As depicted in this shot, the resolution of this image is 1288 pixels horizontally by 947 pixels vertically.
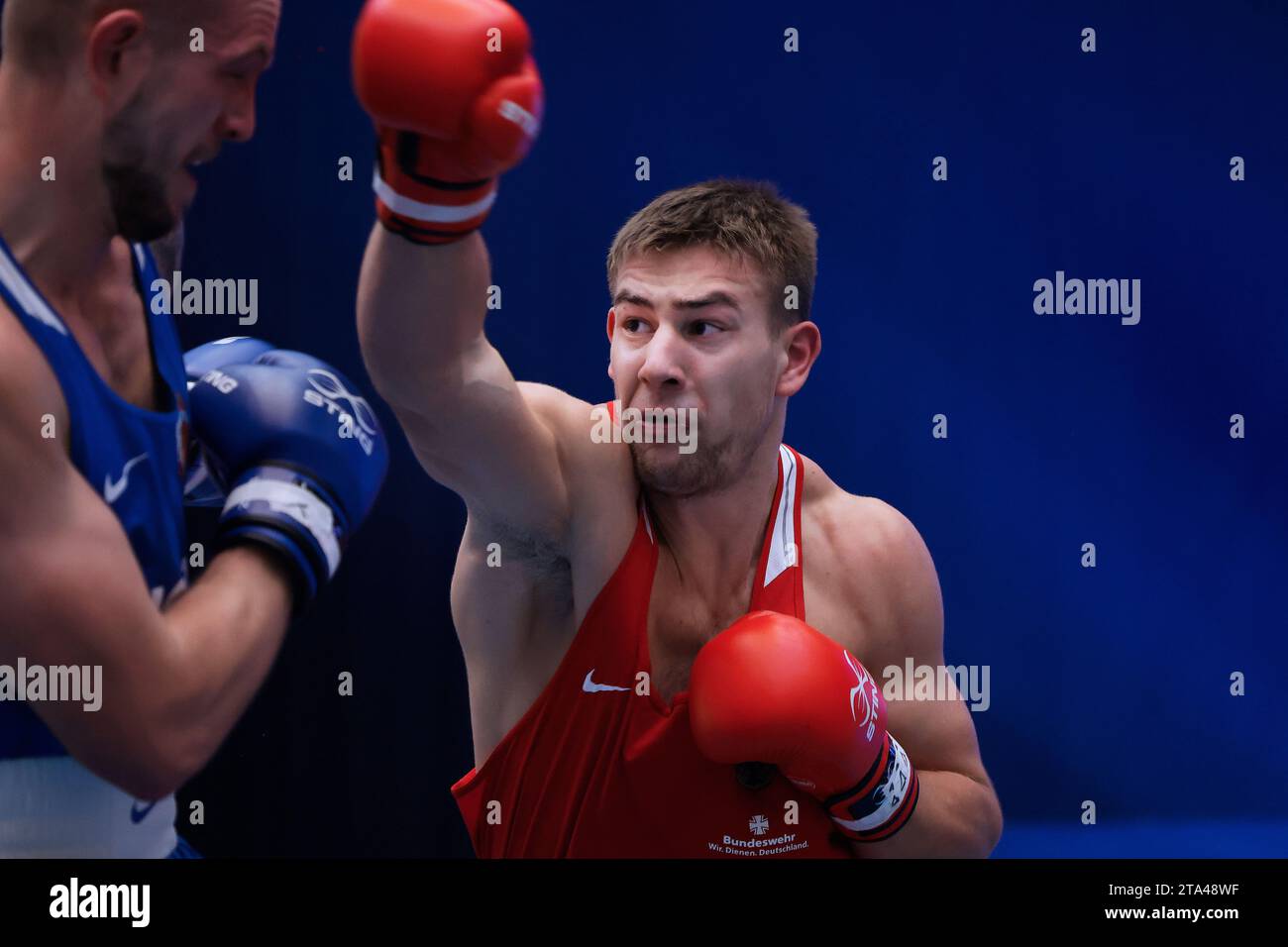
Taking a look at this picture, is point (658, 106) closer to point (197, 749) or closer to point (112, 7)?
point (112, 7)

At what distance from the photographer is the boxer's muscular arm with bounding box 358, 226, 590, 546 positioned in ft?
4.49

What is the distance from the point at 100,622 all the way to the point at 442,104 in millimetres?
591

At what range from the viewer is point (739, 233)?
2.02 meters

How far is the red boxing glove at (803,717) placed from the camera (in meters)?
1.79

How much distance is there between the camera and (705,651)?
74.2 inches

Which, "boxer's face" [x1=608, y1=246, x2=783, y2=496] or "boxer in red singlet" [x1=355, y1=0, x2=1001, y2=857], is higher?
"boxer's face" [x1=608, y1=246, x2=783, y2=496]

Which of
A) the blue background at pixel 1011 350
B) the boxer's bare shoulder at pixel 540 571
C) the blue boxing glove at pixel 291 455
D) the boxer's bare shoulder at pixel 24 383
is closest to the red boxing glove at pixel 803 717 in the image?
the boxer's bare shoulder at pixel 540 571

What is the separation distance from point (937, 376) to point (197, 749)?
262 cm

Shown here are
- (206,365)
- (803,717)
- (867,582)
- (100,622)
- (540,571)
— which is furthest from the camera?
(867,582)

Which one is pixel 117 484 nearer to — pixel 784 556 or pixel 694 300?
pixel 694 300

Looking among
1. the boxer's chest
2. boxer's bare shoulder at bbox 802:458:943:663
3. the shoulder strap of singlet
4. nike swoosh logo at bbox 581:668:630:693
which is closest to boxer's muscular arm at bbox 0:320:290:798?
nike swoosh logo at bbox 581:668:630:693

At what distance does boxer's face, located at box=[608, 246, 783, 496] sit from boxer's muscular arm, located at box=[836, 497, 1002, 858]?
31 cm
